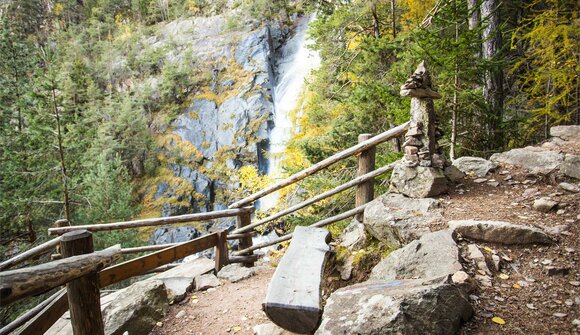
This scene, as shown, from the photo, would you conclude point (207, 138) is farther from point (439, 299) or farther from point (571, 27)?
point (439, 299)

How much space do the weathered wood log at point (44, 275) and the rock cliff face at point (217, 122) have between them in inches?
704

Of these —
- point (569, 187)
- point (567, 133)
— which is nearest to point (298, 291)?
point (569, 187)

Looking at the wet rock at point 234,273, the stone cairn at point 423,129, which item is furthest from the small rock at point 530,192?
the wet rock at point 234,273

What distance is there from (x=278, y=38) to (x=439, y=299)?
26195 millimetres

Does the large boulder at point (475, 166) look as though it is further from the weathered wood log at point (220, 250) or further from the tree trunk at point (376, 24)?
the tree trunk at point (376, 24)

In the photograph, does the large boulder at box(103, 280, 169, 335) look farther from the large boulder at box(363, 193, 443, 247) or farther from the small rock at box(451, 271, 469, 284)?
the small rock at box(451, 271, 469, 284)

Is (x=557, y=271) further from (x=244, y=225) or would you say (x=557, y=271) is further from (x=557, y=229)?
(x=244, y=225)

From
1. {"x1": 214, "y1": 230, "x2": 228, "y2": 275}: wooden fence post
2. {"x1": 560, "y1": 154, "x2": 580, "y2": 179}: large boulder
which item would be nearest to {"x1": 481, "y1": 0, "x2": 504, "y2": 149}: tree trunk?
{"x1": 560, "y1": 154, "x2": 580, "y2": 179}: large boulder

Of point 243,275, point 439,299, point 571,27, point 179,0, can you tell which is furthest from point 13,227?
point 179,0

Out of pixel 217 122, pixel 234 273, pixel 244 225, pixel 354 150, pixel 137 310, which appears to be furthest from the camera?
pixel 217 122

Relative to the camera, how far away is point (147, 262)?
402 centimetres

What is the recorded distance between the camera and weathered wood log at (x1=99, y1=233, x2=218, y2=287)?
363cm

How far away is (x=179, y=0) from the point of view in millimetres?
31250

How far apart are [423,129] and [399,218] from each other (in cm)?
129
